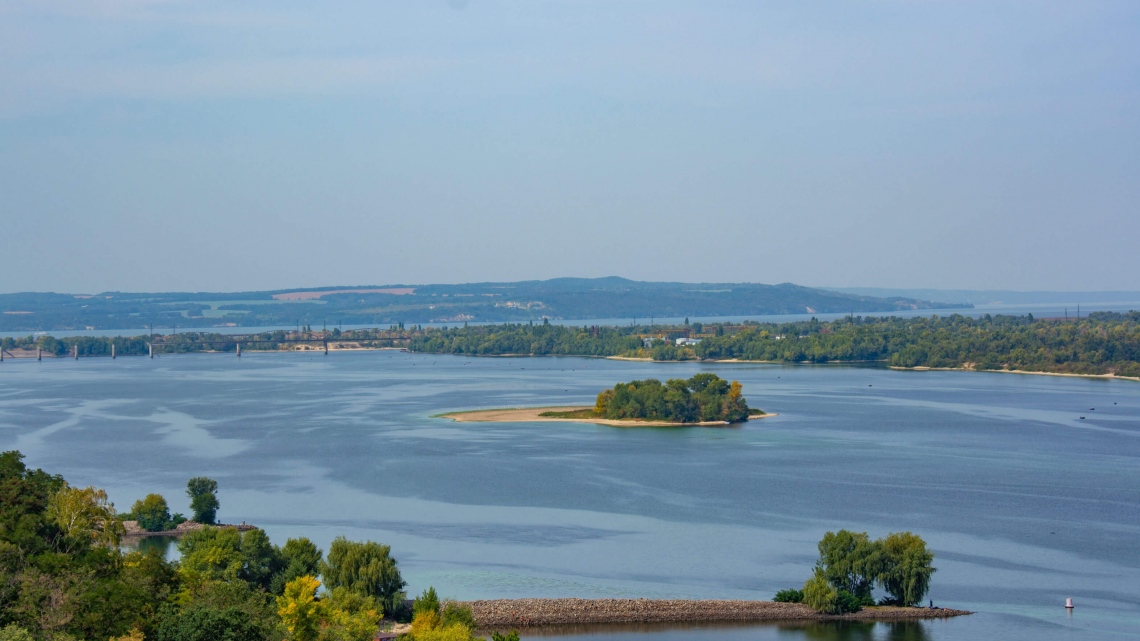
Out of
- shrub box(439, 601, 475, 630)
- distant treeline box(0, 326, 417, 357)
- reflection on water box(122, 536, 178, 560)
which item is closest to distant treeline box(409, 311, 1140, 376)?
distant treeline box(0, 326, 417, 357)

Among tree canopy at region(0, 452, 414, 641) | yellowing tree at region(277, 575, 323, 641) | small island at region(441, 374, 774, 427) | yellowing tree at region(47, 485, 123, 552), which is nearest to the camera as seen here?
tree canopy at region(0, 452, 414, 641)

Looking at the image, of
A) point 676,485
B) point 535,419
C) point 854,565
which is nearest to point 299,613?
point 854,565

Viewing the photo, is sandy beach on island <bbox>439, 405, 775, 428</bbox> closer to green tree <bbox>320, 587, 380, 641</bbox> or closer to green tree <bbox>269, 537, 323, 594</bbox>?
green tree <bbox>269, 537, 323, 594</bbox>

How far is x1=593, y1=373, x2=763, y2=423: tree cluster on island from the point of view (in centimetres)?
3706

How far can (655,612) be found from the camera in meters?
15.5

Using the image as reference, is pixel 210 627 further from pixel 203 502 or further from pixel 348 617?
pixel 203 502

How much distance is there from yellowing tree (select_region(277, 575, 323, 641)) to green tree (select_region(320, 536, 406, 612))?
2.13 m

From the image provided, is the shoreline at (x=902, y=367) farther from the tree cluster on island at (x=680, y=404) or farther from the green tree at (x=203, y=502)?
the green tree at (x=203, y=502)

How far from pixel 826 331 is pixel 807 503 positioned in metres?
59.8

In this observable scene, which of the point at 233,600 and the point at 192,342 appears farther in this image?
the point at 192,342

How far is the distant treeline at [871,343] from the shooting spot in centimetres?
6044

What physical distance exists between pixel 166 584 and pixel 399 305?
14668cm

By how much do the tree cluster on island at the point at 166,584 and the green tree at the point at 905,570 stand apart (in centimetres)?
568

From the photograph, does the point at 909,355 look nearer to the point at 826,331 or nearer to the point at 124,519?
the point at 826,331
